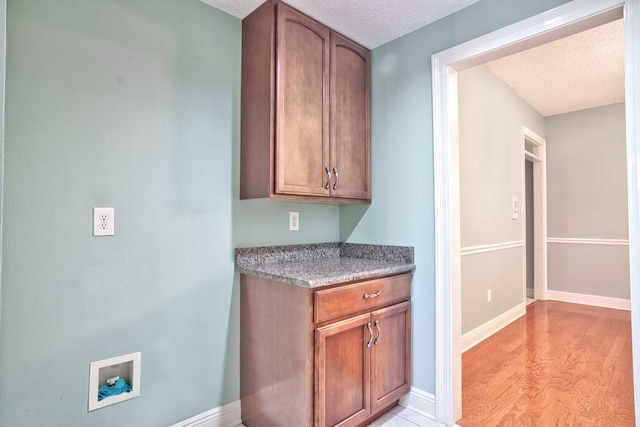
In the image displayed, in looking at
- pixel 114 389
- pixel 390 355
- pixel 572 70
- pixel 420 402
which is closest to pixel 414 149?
pixel 390 355

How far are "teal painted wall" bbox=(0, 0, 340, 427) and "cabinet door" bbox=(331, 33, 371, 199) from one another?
56 centimetres

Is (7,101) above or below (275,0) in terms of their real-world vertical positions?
below

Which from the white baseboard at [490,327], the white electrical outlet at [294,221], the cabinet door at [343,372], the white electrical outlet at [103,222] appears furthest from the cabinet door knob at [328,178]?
the white baseboard at [490,327]

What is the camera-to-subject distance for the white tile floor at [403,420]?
75.1 inches

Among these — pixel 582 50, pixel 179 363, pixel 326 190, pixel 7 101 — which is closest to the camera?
pixel 7 101

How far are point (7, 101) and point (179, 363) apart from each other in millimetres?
1342

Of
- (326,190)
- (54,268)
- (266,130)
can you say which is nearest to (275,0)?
(266,130)

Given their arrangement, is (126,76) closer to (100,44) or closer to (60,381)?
(100,44)

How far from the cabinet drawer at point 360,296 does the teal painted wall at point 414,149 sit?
0.49 feet

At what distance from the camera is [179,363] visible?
1.71 m

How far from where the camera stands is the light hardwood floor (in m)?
1.98

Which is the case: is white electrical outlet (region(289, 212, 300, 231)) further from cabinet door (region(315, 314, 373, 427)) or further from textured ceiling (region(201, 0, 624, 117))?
textured ceiling (region(201, 0, 624, 117))

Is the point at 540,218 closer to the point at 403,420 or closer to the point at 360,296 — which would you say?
the point at 403,420

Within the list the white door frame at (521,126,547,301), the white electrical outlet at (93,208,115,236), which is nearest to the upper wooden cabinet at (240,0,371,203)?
the white electrical outlet at (93,208,115,236)
